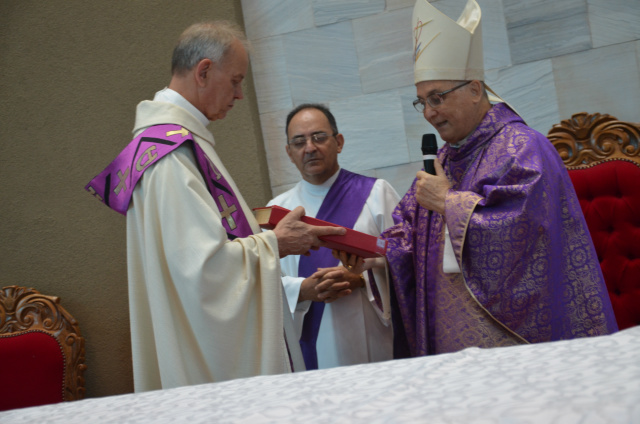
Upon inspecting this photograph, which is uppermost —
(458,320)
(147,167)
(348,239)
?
(147,167)

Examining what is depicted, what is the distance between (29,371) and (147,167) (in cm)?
176

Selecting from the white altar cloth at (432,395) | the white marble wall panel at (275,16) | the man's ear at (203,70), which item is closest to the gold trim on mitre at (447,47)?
the man's ear at (203,70)

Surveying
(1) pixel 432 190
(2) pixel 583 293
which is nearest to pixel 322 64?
(1) pixel 432 190

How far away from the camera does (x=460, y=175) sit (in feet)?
8.44

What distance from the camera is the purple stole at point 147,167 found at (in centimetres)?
234

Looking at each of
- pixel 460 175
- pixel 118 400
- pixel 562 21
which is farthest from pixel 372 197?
Answer: pixel 118 400

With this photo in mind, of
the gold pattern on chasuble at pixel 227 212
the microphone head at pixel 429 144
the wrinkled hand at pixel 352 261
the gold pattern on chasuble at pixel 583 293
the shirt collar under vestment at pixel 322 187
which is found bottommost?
the gold pattern on chasuble at pixel 583 293

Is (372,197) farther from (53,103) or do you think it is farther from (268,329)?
(53,103)

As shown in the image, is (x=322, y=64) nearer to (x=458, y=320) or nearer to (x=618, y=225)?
(x=618, y=225)

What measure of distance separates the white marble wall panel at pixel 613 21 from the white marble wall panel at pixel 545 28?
4 centimetres

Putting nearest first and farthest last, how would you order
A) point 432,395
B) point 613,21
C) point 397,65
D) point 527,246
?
point 432,395 → point 527,246 → point 613,21 → point 397,65

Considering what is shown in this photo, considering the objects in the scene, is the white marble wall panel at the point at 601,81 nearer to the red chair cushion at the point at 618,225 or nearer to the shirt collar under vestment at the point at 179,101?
the red chair cushion at the point at 618,225

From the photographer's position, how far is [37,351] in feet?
11.4

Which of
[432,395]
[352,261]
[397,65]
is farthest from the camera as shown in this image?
[397,65]
